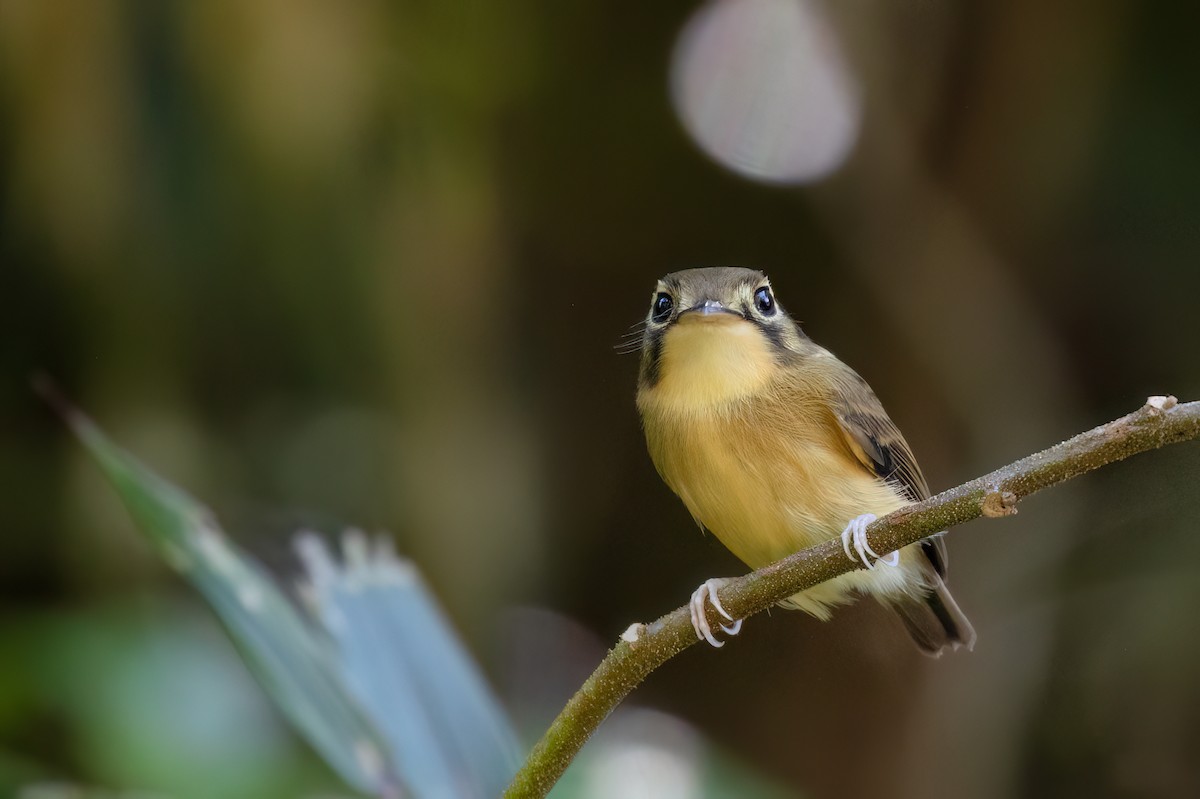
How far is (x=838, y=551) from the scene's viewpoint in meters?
0.94

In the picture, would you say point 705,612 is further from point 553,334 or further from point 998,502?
point 553,334

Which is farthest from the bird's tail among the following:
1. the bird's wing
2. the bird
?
the bird's wing

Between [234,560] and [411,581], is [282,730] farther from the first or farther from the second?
[234,560]

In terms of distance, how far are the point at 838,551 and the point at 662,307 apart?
0.55m

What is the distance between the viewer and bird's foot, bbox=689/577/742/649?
1050 millimetres

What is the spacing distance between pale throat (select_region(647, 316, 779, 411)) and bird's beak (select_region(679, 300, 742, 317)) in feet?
0.27

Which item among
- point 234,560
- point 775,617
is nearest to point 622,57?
point 775,617

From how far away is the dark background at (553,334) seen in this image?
1.80 m

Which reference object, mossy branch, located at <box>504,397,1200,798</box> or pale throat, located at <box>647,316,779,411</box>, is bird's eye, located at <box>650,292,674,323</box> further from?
mossy branch, located at <box>504,397,1200,798</box>

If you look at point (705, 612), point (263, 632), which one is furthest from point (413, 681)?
point (705, 612)

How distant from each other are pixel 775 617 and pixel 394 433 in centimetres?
161

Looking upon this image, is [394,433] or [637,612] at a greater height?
[394,433]

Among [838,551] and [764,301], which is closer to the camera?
[838,551]

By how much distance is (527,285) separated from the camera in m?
2.57
